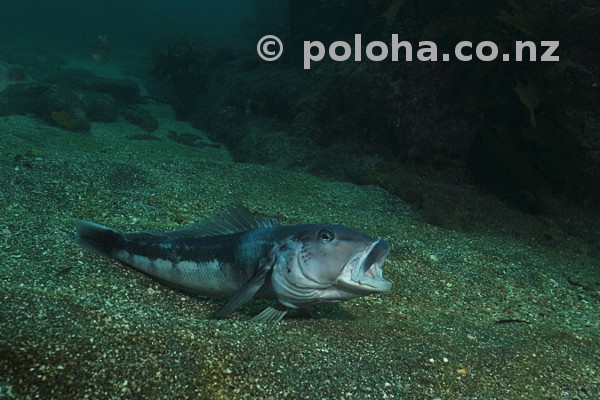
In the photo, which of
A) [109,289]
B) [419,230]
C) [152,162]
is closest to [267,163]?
[152,162]

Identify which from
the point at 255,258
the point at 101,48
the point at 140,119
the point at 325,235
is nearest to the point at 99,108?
the point at 140,119

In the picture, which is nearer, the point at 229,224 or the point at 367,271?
the point at 367,271

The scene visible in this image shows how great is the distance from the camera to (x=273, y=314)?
9.98ft

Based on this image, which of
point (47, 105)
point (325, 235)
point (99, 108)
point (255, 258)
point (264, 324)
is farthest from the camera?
point (99, 108)

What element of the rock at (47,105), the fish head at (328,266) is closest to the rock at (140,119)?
the rock at (47,105)

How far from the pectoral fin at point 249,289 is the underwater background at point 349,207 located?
13 cm

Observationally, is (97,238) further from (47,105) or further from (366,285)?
(47,105)

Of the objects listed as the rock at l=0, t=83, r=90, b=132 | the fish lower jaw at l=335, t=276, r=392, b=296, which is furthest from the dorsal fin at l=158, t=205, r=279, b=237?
the rock at l=0, t=83, r=90, b=132

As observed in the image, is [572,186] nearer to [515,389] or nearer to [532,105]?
[532,105]

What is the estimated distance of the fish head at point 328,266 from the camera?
2.73 metres

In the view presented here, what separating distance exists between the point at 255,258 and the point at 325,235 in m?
0.59

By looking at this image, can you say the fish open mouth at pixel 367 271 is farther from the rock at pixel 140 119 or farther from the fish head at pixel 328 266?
the rock at pixel 140 119

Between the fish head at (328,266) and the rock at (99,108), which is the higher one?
the rock at (99,108)

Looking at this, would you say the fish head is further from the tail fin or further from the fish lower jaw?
the tail fin
